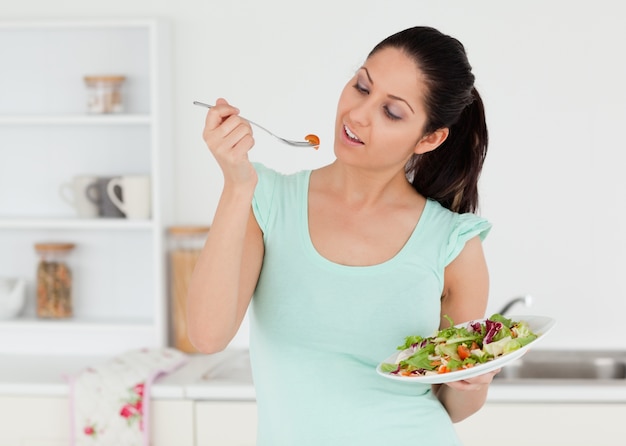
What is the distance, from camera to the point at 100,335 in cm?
283

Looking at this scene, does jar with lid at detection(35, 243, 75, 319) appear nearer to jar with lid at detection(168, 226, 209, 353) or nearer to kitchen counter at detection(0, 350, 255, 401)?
kitchen counter at detection(0, 350, 255, 401)

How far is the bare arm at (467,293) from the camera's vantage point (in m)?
1.31

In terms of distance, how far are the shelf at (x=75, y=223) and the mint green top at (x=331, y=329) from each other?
1.43m

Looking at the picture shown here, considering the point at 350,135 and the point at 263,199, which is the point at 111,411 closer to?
the point at 263,199

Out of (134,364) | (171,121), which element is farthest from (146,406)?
(171,121)

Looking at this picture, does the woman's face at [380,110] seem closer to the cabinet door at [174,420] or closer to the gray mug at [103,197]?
the cabinet door at [174,420]

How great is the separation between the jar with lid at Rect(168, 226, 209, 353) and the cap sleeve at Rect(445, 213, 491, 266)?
4.71ft

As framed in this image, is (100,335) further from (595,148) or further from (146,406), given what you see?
(595,148)

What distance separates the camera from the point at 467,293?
132 cm

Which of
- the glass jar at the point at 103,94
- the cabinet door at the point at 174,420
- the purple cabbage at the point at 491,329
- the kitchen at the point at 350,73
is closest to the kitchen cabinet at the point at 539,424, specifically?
the kitchen at the point at 350,73

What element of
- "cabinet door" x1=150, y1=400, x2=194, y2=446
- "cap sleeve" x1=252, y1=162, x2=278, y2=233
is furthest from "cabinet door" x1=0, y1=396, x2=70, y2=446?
"cap sleeve" x1=252, y1=162, x2=278, y2=233

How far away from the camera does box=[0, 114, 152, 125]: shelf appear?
2643 millimetres

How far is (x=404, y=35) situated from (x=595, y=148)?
162cm

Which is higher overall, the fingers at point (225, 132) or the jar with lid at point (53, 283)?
the fingers at point (225, 132)
